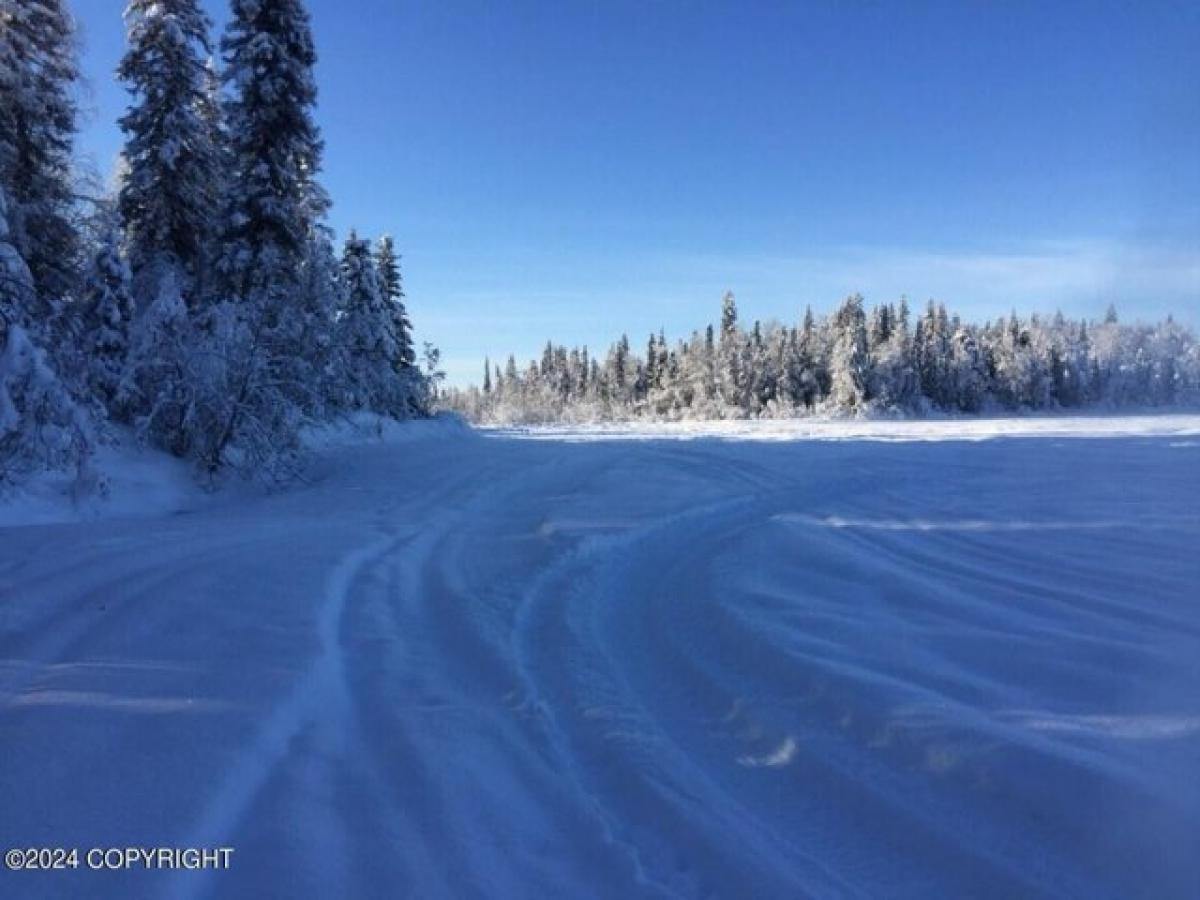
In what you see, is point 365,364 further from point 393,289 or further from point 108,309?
point 393,289

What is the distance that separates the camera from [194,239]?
62.0 ft

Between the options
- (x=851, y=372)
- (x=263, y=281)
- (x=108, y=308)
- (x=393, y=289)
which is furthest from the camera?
(x=851, y=372)

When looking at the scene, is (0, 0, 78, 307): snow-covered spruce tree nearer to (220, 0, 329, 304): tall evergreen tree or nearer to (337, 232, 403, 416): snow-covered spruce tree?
(220, 0, 329, 304): tall evergreen tree

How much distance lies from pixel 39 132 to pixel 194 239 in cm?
375

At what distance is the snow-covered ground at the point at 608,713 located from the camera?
113 inches

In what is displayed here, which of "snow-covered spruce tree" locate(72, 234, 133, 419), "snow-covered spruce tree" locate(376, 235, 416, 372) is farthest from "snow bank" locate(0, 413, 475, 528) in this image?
"snow-covered spruce tree" locate(376, 235, 416, 372)

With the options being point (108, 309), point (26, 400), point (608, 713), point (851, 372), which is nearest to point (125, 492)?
point (26, 400)

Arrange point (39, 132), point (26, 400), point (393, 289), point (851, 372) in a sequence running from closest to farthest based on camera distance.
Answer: point (26, 400)
point (39, 132)
point (393, 289)
point (851, 372)

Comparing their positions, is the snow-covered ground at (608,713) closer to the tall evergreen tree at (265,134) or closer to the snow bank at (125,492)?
the snow bank at (125,492)

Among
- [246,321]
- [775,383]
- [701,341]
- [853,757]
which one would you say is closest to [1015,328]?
[775,383]

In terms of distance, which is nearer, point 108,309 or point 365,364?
point 108,309

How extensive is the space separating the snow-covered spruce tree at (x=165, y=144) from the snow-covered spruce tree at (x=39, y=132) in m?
1.28

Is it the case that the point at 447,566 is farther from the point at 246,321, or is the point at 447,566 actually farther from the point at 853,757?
the point at 246,321

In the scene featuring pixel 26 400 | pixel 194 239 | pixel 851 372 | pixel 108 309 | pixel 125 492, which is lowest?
pixel 125 492
